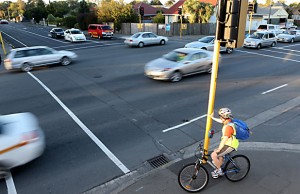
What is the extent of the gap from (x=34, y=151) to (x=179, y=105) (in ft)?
18.1

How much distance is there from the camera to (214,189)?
15.6ft

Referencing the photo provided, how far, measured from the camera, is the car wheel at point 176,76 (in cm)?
1239

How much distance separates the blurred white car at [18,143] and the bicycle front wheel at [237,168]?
4207mm

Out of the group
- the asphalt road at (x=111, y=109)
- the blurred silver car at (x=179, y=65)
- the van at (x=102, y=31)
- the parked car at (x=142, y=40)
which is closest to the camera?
the asphalt road at (x=111, y=109)

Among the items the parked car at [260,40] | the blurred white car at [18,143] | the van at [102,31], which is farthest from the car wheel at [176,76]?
the van at [102,31]

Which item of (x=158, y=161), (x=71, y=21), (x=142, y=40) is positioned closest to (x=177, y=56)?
(x=158, y=161)

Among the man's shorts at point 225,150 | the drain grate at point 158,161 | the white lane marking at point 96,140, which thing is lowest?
the drain grate at point 158,161

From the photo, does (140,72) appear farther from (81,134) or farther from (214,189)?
(214,189)

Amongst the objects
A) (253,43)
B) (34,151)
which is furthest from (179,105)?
(253,43)

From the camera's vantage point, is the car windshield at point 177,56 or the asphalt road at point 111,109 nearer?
the asphalt road at point 111,109

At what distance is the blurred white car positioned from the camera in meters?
5.11

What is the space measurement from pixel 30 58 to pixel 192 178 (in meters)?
14.2

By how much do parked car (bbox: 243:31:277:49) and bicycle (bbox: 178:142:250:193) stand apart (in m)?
21.0

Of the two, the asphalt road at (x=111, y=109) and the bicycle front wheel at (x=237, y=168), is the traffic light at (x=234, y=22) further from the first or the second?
the asphalt road at (x=111, y=109)
